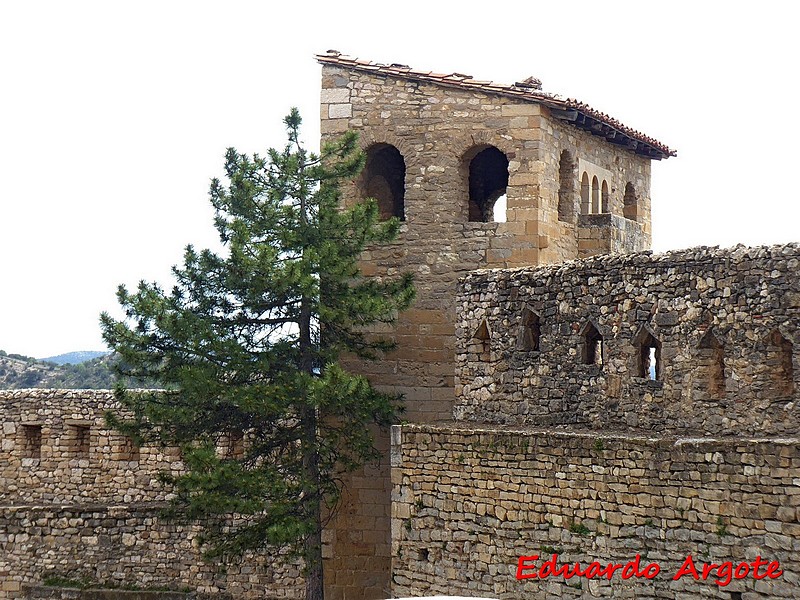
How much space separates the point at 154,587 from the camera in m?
22.0

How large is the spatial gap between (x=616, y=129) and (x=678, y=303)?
7678 millimetres

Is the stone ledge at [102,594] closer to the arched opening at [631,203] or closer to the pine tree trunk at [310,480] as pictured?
the pine tree trunk at [310,480]

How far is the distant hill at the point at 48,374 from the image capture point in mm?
43406

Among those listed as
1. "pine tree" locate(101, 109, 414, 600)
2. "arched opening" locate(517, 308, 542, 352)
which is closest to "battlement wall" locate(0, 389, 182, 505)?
"pine tree" locate(101, 109, 414, 600)

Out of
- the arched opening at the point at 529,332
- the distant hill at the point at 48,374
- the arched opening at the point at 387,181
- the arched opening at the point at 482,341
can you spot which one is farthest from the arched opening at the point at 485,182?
the distant hill at the point at 48,374

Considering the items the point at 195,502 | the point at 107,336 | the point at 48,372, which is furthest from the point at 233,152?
the point at 48,372

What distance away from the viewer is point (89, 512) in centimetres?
2239

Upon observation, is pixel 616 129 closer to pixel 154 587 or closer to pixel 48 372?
pixel 154 587

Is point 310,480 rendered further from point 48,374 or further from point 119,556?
point 48,374

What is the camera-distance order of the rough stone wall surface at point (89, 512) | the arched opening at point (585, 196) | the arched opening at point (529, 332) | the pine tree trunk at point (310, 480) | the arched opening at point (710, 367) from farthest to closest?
1. the arched opening at point (585, 196)
2. the rough stone wall surface at point (89, 512)
3. the pine tree trunk at point (310, 480)
4. the arched opening at point (529, 332)
5. the arched opening at point (710, 367)

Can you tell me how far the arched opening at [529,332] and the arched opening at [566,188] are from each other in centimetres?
473

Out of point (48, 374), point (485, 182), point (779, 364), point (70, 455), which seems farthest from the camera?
point (48, 374)

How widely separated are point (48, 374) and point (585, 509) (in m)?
33.1

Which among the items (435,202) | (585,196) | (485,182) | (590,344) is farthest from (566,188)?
(590,344)
